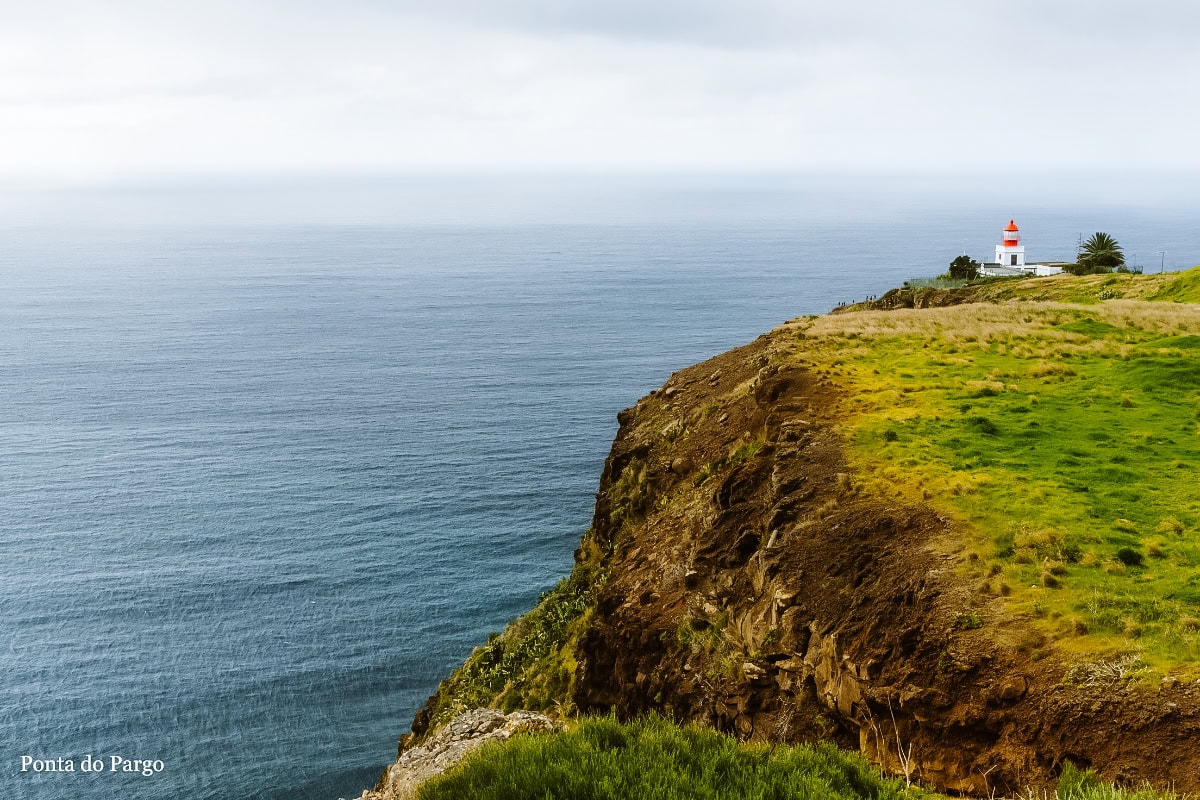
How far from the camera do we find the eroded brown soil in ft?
46.6

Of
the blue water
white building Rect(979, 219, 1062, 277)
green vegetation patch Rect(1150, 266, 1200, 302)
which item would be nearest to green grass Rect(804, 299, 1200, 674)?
green vegetation patch Rect(1150, 266, 1200, 302)

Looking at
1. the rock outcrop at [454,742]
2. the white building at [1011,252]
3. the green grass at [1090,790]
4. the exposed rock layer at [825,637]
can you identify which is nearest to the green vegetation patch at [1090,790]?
the green grass at [1090,790]

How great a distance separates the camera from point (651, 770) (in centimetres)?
1241

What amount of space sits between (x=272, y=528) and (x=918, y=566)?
190ft

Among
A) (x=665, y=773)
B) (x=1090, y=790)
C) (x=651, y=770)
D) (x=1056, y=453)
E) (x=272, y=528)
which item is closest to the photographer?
(x=1090, y=790)

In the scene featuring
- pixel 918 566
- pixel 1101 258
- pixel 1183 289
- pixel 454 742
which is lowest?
pixel 454 742

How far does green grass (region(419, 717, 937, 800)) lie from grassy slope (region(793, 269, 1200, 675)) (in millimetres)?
5011

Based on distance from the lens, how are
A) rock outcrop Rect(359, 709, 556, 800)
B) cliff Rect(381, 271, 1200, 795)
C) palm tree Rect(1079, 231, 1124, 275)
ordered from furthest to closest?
1. palm tree Rect(1079, 231, 1124, 275)
2. rock outcrop Rect(359, 709, 556, 800)
3. cliff Rect(381, 271, 1200, 795)

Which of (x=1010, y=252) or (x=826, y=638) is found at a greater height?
(x=1010, y=252)

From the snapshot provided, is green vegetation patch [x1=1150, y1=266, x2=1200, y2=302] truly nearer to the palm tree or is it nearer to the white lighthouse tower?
the palm tree

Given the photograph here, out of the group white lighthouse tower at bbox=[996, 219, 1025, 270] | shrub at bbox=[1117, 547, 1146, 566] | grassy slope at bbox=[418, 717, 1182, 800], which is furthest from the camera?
white lighthouse tower at bbox=[996, 219, 1025, 270]

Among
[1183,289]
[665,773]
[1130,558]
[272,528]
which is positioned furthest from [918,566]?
[272,528]

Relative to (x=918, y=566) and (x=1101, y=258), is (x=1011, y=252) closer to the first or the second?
(x=1101, y=258)

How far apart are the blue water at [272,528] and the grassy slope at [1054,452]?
97.7 feet
